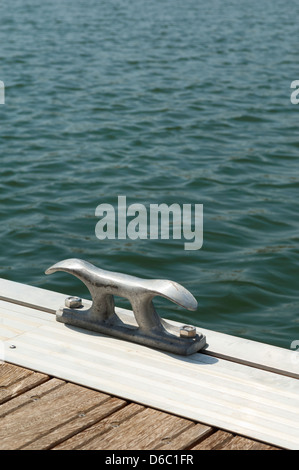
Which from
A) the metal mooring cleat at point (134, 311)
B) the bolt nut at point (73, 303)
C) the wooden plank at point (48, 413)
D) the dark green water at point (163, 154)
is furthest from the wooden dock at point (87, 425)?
the dark green water at point (163, 154)

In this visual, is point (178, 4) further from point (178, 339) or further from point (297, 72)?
point (178, 339)

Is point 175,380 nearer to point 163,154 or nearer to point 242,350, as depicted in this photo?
point 242,350

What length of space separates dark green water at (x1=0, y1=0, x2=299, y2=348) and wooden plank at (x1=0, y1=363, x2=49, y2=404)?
201cm

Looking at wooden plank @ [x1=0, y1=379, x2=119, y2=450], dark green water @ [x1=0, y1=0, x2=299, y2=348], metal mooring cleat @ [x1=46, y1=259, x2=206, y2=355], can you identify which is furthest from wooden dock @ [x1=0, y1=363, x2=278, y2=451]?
dark green water @ [x1=0, y1=0, x2=299, y2=348]

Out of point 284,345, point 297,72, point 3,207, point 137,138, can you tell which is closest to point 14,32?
point 297,72

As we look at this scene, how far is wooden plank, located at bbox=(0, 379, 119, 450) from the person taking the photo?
7.77 ft

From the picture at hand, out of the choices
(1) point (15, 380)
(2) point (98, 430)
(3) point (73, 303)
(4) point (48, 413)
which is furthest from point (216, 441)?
(3) point (73, 303)

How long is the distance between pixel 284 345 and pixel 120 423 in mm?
2119

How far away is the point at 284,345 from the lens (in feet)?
14.5

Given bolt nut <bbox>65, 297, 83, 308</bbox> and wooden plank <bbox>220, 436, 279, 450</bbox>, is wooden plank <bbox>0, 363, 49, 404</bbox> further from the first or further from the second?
wooden plank <bbox>220, 436, 279, 450</bbox>

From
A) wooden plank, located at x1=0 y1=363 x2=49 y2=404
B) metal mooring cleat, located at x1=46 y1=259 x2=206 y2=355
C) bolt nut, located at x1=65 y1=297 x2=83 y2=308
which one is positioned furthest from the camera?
bolt nut, located at x1=65 y1=297 x2=83 y2=308

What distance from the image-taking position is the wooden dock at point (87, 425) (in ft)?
7.68

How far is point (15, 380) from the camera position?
270 centimetres

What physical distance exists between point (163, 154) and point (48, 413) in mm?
5647
